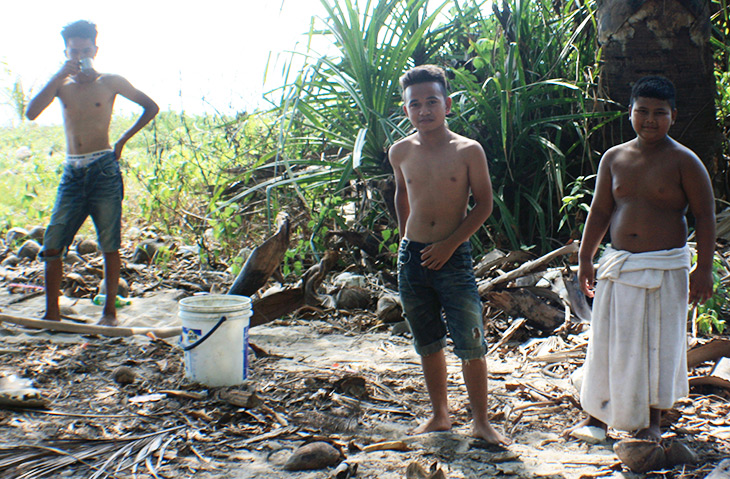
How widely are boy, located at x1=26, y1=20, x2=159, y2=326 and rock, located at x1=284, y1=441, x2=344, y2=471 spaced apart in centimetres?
216

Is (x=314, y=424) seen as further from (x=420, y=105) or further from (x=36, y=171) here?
(x=36, y=171)

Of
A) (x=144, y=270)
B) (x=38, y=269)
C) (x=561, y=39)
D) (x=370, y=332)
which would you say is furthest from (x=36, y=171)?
(x=561, y=39)

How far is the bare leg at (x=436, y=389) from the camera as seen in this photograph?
2.18 m

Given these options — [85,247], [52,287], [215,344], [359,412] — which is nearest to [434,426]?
[359,412]

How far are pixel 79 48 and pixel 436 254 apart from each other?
103 inches

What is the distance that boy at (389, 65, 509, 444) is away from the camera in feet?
6.87

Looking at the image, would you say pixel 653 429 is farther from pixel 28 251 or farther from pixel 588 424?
pixel 28 251

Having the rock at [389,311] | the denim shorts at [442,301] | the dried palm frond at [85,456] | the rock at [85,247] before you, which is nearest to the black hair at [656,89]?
the denim shorts at [442,301]

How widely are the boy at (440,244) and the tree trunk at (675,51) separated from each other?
6.03 feet

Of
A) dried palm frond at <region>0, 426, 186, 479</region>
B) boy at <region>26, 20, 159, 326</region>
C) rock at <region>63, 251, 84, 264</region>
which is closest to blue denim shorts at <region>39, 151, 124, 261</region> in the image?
boy at <region>26, 20, 159, 326</region>

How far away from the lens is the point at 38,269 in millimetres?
5137

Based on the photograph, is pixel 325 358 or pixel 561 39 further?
pixel 561 39

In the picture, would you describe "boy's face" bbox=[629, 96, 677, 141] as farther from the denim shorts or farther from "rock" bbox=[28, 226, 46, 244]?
"rock" bbox=[28, 226, 46, 244]

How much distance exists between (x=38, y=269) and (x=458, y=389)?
3.98 metres
